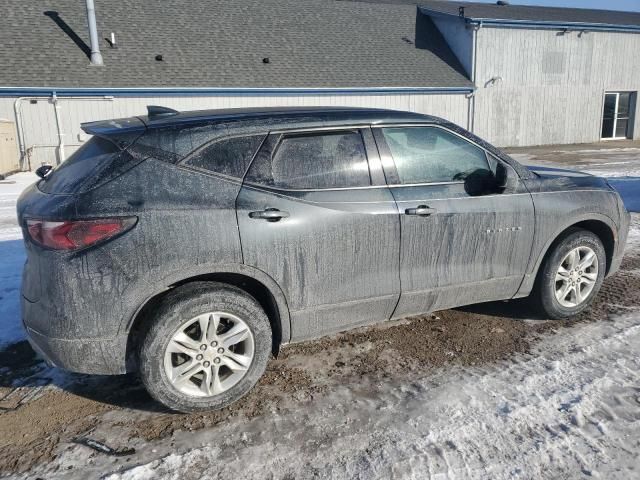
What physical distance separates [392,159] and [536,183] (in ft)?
4.29

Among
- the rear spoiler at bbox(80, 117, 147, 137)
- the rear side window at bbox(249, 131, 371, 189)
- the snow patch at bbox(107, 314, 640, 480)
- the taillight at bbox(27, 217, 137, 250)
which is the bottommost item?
the snow patch at bbox(107, 314, 640, 480)

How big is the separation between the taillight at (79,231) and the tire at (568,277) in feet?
10.6

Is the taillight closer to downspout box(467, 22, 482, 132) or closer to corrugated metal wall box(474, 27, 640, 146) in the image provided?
downspout box(467, 22, 482, 132)

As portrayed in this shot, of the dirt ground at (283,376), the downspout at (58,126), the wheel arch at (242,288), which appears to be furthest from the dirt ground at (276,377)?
the downspout at (58,126)

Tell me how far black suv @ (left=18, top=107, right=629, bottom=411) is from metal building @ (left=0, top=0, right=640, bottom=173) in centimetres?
1462

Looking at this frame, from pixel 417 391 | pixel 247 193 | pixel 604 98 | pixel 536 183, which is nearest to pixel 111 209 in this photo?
pixel 247 193

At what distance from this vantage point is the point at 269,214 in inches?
122

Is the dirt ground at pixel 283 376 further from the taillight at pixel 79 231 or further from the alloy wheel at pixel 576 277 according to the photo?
the taillight at pixel 79 231

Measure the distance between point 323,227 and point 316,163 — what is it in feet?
1.46

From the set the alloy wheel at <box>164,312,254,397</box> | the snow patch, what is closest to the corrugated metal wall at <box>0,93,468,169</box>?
the alloy wheel at <box>164,312,254,397</box>

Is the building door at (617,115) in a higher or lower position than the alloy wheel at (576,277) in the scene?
higher

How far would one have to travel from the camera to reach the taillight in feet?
9.02

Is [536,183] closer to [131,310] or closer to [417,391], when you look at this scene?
[417,391]

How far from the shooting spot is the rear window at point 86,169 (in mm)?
2893
